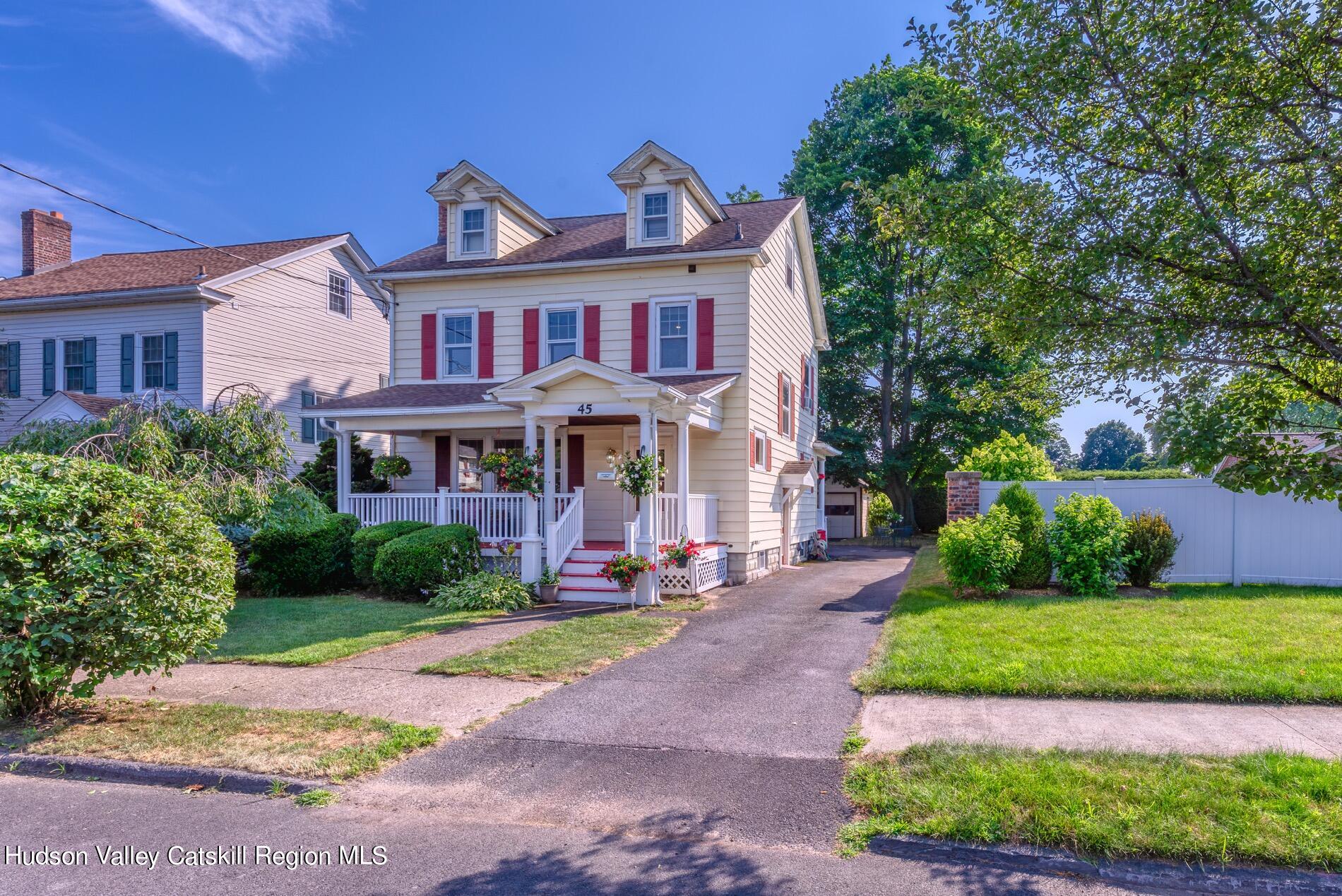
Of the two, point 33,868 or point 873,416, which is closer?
point 33,868

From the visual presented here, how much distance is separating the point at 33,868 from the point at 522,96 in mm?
13371

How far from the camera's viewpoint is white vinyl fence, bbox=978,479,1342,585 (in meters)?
11.5

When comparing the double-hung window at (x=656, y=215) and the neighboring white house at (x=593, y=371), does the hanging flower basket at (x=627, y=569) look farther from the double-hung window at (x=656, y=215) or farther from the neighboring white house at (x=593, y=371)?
the double-hung window at (x=656, y=215)

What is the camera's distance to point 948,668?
23.8 feet

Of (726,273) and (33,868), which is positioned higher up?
(726,273)

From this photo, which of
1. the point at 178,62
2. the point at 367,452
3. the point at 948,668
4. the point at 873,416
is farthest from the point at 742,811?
the point at 873,416

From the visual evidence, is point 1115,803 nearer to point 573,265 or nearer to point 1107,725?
point 1107,725

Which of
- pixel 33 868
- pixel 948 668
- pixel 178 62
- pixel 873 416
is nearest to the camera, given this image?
pixel 33 868

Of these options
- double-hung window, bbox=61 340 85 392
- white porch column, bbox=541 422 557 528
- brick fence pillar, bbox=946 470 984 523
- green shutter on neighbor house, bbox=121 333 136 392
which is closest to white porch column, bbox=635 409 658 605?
white porch column, bbox=541 422 557 528

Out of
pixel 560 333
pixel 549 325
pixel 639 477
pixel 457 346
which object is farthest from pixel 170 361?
pixel 639 477

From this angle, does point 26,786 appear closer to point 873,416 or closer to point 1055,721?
point 1055,721

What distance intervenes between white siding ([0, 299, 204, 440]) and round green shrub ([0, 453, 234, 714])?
14.8m

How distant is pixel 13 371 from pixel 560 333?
1593cm

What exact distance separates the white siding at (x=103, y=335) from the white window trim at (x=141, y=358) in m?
0.08
